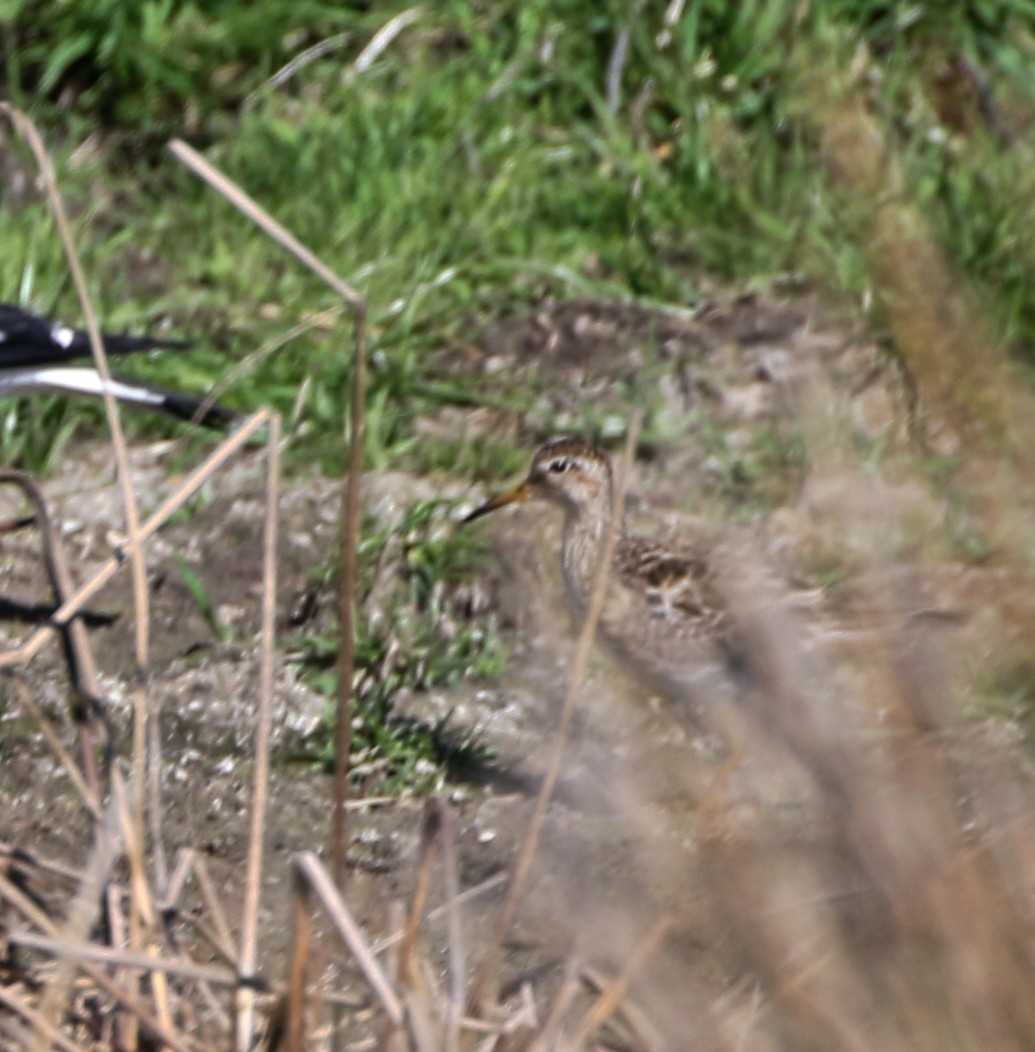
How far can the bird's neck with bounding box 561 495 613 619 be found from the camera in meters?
4.80

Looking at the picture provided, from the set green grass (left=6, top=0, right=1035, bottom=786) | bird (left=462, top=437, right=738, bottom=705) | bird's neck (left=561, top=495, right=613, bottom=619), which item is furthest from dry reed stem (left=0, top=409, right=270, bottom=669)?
green grass (left=6, top=0, right=1035, bottom=786)

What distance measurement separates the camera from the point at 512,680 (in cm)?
451

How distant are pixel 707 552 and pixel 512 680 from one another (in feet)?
2.06

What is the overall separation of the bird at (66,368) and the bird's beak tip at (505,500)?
2.82 feet

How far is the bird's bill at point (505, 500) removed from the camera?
4.74 meters

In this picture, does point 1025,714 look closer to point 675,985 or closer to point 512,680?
point 675,985

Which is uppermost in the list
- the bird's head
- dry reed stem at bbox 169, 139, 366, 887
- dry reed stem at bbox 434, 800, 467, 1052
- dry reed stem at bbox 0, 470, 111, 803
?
dry reed stem at bbox 169, 139, 366, 887

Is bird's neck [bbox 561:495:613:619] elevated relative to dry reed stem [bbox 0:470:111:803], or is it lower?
lower

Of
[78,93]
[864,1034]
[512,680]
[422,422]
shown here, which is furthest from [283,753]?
[78,93]

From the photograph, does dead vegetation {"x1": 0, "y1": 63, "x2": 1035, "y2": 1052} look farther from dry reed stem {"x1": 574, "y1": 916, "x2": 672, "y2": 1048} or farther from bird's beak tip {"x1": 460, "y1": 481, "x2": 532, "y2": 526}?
bird's beak tip {"x1": 460, "y1": 481, "x2": 532, "y2": 526}

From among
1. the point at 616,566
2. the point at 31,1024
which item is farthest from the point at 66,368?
the point at 31,1024

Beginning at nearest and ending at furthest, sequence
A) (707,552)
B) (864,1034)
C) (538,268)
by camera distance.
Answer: (864,1034)
(707,552)
(538,268)

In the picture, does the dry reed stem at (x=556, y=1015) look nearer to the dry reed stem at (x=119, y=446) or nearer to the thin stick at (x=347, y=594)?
the thin stick at (x=347, y=594)

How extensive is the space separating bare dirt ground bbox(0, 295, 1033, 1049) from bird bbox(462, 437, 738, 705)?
0.12 m
